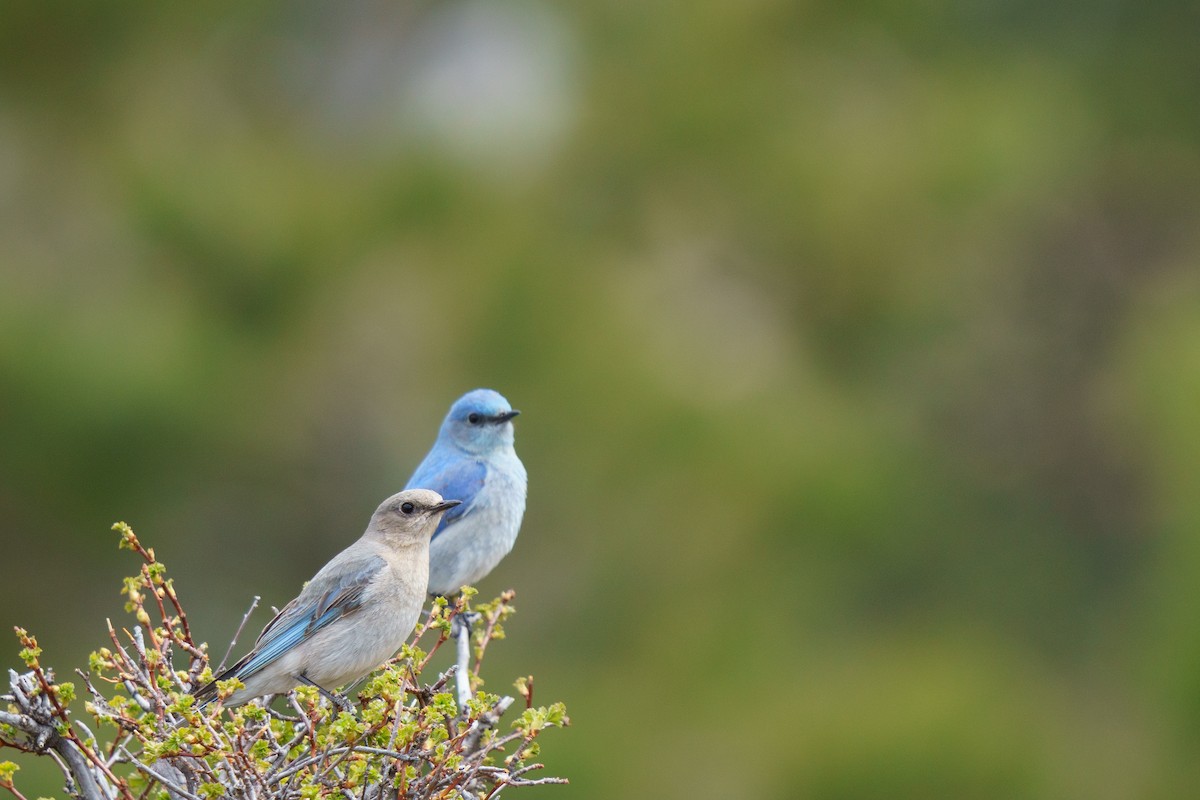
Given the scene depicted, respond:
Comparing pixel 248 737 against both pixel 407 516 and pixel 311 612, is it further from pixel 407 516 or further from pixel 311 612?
pixel 407 516

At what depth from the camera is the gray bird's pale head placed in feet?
11.9

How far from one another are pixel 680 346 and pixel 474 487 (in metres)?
5.57

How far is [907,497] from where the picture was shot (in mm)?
10883

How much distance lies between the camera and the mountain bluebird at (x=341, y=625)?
3309 mm

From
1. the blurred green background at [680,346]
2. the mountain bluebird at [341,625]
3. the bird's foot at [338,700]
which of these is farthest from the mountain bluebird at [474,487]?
the blurred green background at [680,346]

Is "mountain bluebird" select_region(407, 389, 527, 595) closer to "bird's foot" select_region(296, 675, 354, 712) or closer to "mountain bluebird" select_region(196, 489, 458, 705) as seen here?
"mountain bluebird" select_region(196, 489, 458, 705)

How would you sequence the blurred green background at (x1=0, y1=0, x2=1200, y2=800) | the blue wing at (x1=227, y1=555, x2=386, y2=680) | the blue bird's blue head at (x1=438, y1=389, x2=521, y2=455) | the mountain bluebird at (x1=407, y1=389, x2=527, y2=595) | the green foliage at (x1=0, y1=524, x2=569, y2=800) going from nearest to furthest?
the green foliage at (x1=0, y1=524, x2=569, y2=800) < the blue wing at (x1=227, y1=555, x2=386, y2=680) < the mountain bluebird at (x1=407, y1=389, x2=527, y2=595) < the blue bird's blue head at (x1=438, y1=389, x2=521, y2=455) < the blurred green background at (x1=0, y1=0, x2=1200, y2=800)

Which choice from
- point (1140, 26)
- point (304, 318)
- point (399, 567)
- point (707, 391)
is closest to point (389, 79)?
point (304, 318)

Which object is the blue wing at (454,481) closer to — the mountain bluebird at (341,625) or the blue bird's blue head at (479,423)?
the blue bird's blue head at (479,423)

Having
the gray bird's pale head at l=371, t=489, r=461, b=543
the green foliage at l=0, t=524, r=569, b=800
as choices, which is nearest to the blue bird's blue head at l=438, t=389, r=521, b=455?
the gray bird's pale head at l=371, t=489, r=461, b=543

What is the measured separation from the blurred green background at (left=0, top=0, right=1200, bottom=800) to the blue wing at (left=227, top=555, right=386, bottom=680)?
5.27m

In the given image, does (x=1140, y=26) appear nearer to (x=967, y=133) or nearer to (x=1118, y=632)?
(x=967, y=133)

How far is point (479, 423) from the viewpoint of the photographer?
4.77 metres

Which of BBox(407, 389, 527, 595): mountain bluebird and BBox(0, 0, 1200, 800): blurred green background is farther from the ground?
BBox(0, 0, 1200, 800): blurred green background
